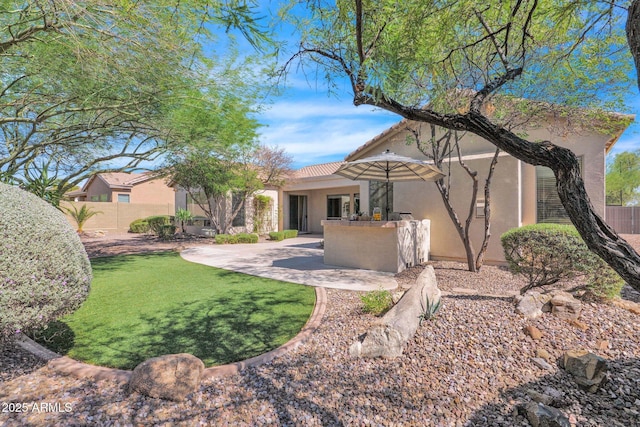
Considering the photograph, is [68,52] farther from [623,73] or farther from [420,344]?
[623,73]

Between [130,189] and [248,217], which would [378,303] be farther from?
[130,189]

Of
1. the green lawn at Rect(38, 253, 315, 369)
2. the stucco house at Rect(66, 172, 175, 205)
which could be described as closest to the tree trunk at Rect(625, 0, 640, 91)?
the green lawn at Rect(38, 253, 315, 369)

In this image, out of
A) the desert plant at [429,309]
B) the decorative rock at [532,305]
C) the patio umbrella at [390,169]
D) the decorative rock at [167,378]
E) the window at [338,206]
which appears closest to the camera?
the decorative rock at [167,378]

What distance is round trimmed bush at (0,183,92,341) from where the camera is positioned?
3150mm

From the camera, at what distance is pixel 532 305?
427 cm

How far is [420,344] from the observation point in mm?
3752

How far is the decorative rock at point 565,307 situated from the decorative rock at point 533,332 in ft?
1.99

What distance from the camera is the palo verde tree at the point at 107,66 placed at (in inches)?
200

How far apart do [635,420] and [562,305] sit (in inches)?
73.1

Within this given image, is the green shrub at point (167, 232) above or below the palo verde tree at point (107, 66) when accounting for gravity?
below

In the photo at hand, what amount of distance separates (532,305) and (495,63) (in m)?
5.02

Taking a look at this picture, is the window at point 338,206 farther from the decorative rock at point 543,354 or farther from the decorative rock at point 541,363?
the decorative rock at point 541,363

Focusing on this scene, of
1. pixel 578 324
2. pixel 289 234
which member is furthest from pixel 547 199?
pixel 289 234

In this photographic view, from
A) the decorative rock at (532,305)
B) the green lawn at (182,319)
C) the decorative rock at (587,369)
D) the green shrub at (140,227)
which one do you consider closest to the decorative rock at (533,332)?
the decorative rock at (532,305)
